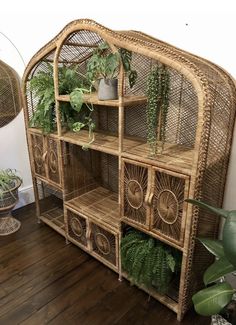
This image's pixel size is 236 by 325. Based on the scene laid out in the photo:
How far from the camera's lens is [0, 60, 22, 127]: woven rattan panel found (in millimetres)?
2494

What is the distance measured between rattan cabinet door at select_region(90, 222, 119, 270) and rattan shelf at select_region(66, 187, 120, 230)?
64mm

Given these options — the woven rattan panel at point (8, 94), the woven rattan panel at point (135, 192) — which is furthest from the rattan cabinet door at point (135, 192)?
the woven rattan panel at point (8, 94)

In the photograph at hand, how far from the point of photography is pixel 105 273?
1949 mm

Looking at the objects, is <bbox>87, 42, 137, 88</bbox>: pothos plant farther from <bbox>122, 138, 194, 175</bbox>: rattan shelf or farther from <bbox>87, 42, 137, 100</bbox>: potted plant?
<bbox>122, 138, 194, 175</bbox>: rattan shelf

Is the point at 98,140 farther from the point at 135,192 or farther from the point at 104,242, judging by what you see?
the point at 104,242

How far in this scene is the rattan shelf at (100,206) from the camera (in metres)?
1.88

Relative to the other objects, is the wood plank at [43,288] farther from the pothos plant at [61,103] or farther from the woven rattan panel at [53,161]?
the pothos plant at [61,103]

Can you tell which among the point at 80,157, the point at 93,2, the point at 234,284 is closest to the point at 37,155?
the point at 80,157

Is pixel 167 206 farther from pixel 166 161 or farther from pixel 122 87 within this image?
pixel 122 87

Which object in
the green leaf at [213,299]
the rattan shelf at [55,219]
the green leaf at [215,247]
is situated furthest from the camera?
the rattan shelf at [55,219]

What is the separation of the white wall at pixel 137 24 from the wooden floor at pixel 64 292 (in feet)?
2.78

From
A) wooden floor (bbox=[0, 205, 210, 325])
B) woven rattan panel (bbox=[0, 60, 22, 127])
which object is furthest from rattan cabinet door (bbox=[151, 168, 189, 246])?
woven rattan panel (bbox=[0, 60, 22, 127])

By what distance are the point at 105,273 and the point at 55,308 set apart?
0.43m

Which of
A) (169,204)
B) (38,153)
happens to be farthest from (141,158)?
(38,153)
